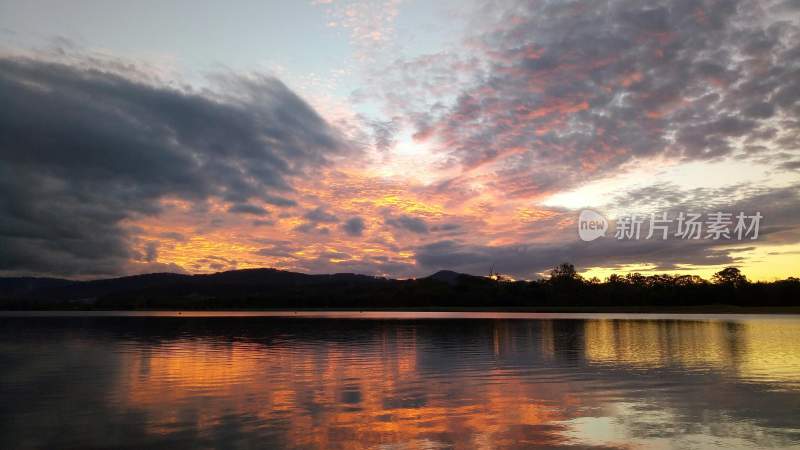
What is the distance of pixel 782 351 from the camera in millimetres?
40688

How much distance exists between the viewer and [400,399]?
21.3 metres

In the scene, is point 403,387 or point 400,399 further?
point 403,387

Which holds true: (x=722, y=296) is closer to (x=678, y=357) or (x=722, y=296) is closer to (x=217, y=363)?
(x=678, y=357)

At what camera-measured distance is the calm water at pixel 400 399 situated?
51.0 ft

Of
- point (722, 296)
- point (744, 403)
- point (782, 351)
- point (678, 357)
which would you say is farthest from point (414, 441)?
point (722, 296)

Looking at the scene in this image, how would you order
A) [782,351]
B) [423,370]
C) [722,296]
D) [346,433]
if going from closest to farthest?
[346,433] → [423,370] → [782,351] → [722,296]

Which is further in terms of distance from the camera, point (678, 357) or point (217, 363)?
point (678, 357)

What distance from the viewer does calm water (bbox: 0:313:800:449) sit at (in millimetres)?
15539

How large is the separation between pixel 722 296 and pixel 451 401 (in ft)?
611

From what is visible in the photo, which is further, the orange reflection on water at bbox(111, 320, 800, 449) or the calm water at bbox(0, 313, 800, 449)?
the orange reflection on water at bbox(111, 320, 800, 449)

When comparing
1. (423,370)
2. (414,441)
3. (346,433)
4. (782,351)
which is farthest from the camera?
(782,351)

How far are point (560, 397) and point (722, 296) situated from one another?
182941 millimetres

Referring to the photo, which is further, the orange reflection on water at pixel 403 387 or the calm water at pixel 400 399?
the orange reflection on water at pixel 403 387

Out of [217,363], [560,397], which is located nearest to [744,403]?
[560,397]
